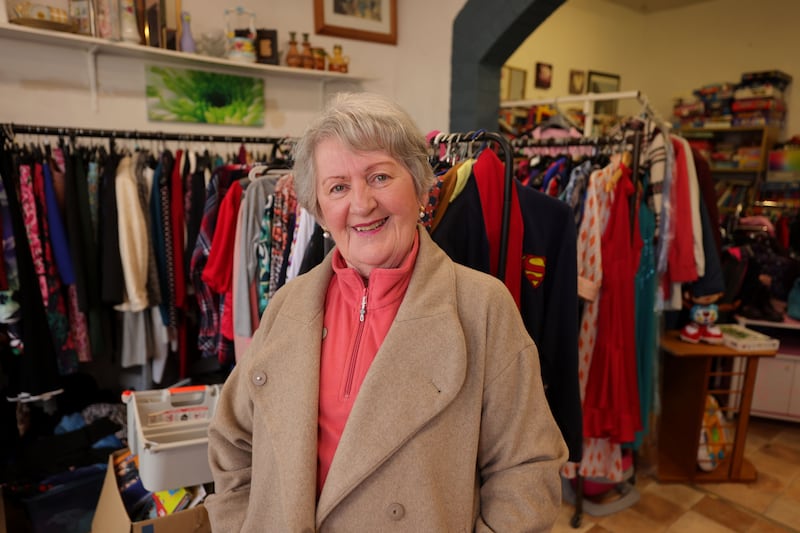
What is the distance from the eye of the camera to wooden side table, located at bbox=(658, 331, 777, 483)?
8.47ft

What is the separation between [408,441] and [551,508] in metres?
0.31

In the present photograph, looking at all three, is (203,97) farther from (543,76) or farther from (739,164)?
(739,164)

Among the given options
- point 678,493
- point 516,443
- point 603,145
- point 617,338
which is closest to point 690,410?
point 678,493

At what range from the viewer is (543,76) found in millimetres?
5047

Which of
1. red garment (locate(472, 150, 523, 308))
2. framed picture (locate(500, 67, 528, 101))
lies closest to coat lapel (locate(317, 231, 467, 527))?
red garment (locate(472, 150, 523, 308))

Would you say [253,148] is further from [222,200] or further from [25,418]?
[25,418]

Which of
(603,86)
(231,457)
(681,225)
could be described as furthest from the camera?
(603,86)

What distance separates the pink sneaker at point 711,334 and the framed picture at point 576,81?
11.4 feet

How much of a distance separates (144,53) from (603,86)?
4676 millimetres

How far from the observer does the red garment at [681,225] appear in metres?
2.30

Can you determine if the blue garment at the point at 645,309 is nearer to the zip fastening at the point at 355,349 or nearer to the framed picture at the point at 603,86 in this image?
the zip fastening at the point at 355,349

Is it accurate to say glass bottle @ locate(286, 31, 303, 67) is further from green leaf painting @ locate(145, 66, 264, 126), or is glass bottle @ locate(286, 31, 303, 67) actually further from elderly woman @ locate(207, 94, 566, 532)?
elderly woman @ locate(207, 94, 566, 532)

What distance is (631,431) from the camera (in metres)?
2.17

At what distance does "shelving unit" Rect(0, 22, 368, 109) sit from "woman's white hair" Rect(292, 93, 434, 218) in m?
1.97
